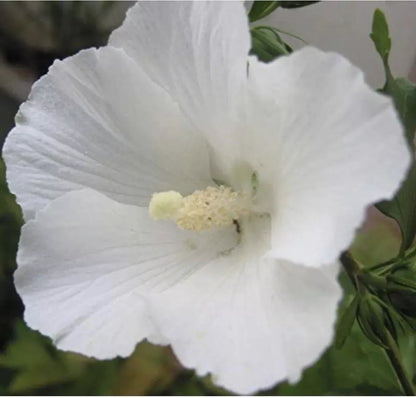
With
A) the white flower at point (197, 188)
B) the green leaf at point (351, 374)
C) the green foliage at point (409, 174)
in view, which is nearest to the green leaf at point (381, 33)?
the green foliage at point (409, 174)

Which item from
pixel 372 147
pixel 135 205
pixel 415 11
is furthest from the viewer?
pixel 415 11

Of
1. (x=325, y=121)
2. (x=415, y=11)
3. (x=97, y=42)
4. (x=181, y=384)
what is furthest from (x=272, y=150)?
(x=97, y=42)

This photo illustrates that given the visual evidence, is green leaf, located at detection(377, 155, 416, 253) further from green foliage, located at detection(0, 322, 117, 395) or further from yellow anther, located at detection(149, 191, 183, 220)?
green foliage, located at detection(0, 322, 117, 395)

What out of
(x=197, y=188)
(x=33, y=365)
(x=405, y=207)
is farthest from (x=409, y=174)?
(x=33, y=365)

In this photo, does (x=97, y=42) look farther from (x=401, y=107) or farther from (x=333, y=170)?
(x=333, y=170)

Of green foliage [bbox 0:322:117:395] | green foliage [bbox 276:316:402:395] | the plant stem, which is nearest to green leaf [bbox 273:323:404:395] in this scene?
green foliage [bbox 276:316:402:395]

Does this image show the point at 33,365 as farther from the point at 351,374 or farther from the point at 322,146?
the point at 322,146

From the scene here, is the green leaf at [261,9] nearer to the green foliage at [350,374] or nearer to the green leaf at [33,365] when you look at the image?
the green foliage at [350,374]
